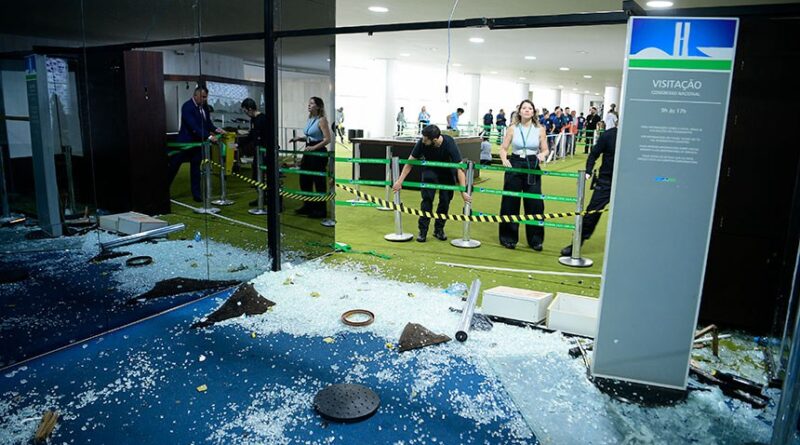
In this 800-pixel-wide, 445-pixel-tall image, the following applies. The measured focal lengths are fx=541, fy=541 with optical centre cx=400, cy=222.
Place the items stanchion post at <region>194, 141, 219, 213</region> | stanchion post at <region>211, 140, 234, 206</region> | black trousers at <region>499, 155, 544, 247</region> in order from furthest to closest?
black trousers at <region>499, 155, 544, 247</region>
stanchion post at <region>211, 140, 234, 206</region>
stanchion post at <region>194, 141, 219, 213</region>

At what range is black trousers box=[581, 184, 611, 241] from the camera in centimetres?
666

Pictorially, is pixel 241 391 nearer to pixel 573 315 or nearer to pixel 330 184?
pixel 573 315

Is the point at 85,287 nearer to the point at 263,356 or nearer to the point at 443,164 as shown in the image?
the point at 263,356

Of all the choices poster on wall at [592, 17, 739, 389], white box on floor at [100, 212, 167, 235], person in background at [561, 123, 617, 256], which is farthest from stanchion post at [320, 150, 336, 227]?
poster on wall at [592, 17, 739, 389]

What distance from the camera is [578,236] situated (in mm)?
6547

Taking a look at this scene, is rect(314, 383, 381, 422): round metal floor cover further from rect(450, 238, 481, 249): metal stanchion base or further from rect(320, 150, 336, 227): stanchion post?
rect(450, 238, 481, 249): metal stanchion base

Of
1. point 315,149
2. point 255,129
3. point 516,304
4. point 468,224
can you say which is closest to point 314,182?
point 315,149

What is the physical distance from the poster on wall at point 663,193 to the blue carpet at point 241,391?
99 centimetres

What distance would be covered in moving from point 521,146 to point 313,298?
327 centimetres

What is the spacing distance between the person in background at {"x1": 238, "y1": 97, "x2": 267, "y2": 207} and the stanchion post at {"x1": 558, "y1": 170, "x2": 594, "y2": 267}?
11.9 feet

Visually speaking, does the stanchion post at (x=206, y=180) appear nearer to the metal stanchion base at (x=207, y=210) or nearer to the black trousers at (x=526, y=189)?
the metal stanchion base at (x=207, y=210)

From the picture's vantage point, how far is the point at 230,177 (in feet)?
18.8

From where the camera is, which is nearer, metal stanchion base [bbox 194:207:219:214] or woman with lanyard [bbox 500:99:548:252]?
metal stanchion base [bbox 194:207:219:214]

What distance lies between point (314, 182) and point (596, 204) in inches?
140
